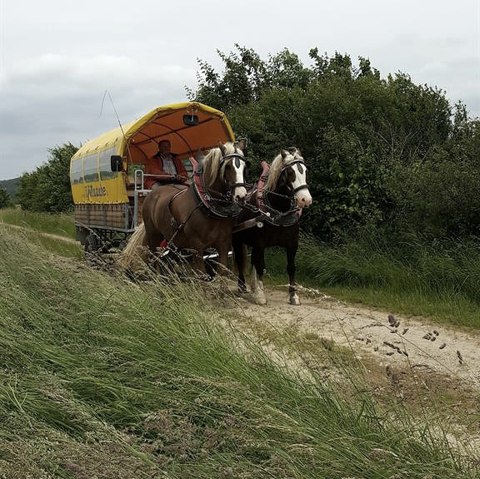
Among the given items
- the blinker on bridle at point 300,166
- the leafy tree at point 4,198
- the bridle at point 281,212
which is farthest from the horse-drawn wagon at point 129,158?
the leafy tree at point 4,198

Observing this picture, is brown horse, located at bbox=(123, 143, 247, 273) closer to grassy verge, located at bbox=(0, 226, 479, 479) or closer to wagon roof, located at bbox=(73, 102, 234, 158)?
wagon roof, located at bbox=(73, 102, 234, 158)

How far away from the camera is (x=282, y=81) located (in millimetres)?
17297

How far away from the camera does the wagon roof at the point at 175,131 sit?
9.71 metres

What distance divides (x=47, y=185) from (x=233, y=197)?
1022 inches

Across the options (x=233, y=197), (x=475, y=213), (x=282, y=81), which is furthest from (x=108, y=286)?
(x=282, y=81)

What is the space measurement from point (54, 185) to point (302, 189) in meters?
24.9

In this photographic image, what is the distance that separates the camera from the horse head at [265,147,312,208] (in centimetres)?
764

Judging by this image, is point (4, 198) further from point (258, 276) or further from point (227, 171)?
point (227, 171)

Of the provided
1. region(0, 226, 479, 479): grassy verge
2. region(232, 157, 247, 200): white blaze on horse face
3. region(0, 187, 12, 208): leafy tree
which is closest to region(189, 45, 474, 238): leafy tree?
region(232, 157, 247, 200): white blaze on horse face

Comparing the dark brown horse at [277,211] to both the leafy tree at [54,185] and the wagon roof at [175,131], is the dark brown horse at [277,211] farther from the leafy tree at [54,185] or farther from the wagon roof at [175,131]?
the leafy tree at [54,185]

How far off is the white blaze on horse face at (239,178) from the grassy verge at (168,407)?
3.01 meters

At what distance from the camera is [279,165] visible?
26.6ft

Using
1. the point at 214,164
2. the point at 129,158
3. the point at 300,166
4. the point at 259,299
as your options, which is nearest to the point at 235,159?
the point at 214,164

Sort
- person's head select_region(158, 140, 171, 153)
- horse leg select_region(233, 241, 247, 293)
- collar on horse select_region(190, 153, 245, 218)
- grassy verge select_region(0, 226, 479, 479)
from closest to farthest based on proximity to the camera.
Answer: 1. grassy verge select_region(0, 226, 479, 479)
2. collar on horse select_region(190, 153, 245, 218)
3. horse leg select_region(233, 241, 247, 293)
4. person's head select_region(158, 140, 171, 153)
